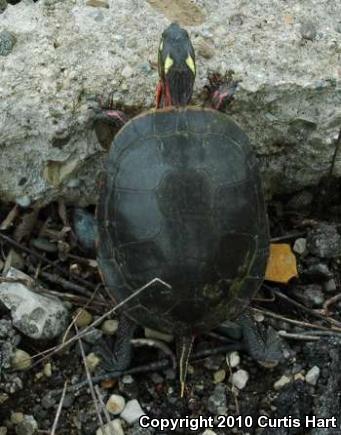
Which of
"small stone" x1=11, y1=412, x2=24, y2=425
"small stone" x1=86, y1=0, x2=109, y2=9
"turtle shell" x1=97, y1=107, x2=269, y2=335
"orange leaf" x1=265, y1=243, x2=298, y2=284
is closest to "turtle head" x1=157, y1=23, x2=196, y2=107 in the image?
"turtle shell" x1=97, y1=107, x2=269, y2=335

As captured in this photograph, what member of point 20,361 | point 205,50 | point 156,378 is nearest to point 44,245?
point 20,361

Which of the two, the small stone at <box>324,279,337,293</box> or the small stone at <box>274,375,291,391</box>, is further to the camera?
the small stone at <box>324,279,337,293</box>

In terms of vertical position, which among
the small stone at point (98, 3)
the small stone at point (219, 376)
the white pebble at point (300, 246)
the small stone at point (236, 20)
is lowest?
the small stone at point (219, 376)

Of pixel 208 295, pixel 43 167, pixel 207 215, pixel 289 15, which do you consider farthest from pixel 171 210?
pixel 289 15

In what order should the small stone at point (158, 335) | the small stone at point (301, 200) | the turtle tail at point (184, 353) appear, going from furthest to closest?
1. the small stone at point (301, 200)
2. the small stone at point (158, 335)
3. the turtle tail at point (184, 353)

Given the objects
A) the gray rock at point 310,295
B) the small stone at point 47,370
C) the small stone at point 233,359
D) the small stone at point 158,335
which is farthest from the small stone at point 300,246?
the small stone at point 47,370

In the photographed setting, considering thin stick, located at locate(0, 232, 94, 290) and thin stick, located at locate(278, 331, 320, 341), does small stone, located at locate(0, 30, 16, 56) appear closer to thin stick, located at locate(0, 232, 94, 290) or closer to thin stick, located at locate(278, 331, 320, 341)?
thin stick, located at locate(0, 232, 94, 290)

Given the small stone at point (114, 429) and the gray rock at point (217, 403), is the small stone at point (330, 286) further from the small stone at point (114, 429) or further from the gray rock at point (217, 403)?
the small stone at point (114, 429)
